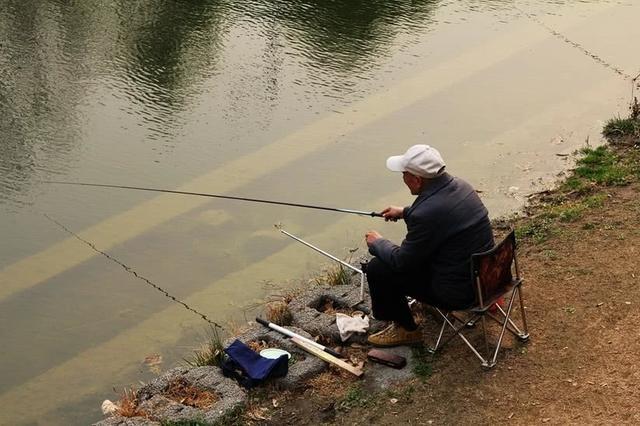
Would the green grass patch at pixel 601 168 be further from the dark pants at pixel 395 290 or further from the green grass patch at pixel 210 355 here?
the green grass patch at pixel 210 355

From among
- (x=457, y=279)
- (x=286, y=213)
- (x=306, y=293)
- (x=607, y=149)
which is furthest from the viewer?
(x=607, y=149)

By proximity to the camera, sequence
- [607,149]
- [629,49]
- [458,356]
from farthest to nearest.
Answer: [629,49]
[607,149]
[458,356]

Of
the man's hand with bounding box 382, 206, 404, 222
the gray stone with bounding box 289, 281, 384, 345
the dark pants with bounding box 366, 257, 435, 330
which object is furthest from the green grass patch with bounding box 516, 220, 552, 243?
the dark pants with bounding box 366, 257, 435, 330

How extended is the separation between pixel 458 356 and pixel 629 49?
7.12m

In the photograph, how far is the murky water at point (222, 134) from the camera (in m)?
5.74

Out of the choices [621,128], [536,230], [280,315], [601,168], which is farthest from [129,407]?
[621,128]

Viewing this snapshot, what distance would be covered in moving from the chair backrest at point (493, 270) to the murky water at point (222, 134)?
217 cm

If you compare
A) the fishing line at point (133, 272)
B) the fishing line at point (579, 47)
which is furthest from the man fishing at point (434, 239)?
the fishing line at point (579, 47)

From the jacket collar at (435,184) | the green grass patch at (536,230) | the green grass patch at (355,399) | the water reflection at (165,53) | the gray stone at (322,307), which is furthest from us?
the water reflection at (165,53)

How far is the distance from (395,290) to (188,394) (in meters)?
1.23

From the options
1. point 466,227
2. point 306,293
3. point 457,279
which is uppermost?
point 466,227

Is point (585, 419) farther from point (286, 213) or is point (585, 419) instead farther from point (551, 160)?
point (551, 160)

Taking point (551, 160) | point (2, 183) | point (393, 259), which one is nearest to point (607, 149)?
point (551, 160)

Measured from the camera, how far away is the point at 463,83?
30.7 feet
